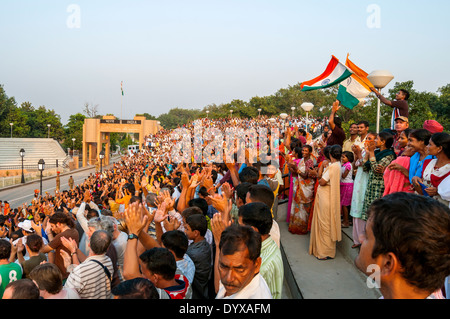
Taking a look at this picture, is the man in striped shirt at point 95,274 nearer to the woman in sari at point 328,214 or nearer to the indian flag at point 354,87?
the woman in sari at point 328,214

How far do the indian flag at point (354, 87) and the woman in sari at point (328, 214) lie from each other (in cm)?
309

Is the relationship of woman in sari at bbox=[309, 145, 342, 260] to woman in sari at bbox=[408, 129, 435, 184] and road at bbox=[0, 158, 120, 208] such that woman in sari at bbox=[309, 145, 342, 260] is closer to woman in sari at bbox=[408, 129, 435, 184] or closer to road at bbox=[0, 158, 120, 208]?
woman in sari at bbox=[408, 129, 435, 184]

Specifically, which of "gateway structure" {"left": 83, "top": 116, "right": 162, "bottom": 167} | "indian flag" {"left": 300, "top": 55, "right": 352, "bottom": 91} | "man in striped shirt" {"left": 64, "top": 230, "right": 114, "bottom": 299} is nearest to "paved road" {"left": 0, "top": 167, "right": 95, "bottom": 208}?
"gateway structure" {"left": 83, "top": 116, "right": 162, "bottom": 167}

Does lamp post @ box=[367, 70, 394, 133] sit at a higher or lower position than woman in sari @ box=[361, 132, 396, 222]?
higher

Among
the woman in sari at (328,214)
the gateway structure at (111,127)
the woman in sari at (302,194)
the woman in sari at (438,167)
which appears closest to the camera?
the woman in sari at (438,167)

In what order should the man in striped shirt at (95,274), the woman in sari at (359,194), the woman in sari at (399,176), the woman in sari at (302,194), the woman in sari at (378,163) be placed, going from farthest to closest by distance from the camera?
the woman in sari at (302,194)
the woman in sari at (359,194)
the woman in sari at (378,163)
the woman in sari at (399,176)
the man in striped shirt at (95,274)

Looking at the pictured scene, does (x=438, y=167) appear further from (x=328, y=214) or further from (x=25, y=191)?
(x=25, y=191)

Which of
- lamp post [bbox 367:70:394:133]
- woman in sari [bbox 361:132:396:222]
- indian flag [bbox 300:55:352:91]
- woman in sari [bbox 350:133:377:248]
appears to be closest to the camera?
woman in sari [bbox 361:132:396:222]

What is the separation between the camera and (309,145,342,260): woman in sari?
494 centimetres

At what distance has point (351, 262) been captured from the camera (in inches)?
190

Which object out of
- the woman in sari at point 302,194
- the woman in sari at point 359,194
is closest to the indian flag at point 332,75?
the woman in sari at point 302,194

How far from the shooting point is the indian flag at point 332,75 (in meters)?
7.58

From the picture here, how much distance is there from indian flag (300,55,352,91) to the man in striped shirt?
636cm
